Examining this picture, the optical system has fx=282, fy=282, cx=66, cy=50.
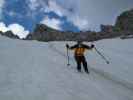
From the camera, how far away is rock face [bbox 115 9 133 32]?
102750 mm

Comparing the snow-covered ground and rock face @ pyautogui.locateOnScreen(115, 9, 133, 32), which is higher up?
rock face @ pyautogui.locateOnScreen(115, 9, 133, 32)

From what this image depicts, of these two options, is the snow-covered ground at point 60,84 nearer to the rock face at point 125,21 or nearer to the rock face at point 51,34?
the rock face at point 51,34

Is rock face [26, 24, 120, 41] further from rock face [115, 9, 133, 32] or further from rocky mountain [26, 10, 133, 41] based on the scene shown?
rock face [115, 9, 133, 32]

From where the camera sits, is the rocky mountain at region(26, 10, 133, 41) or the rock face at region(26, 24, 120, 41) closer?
the rock face at region(26, 24, 120, 41)

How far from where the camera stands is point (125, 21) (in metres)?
108

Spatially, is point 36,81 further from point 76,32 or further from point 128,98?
point 76,32

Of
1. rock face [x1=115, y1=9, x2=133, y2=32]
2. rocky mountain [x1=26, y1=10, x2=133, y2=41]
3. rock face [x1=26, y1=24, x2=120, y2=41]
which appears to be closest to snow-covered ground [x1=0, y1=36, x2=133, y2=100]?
rock face [x1=26, y1=24, x2=120, y2=41]

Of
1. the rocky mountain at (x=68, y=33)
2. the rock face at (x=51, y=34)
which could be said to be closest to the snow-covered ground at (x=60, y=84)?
the rock face at (x=51, y=34)

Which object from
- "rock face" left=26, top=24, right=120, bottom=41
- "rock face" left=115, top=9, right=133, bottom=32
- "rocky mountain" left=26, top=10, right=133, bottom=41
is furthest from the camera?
"rock face" left=115, top=9, right=133, bottom=32

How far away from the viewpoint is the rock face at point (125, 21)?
10275 centimetres

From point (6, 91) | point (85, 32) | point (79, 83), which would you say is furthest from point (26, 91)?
point (85, 32)

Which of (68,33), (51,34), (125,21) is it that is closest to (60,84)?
(68,33)

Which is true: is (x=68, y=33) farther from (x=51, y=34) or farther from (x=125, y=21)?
(x=125, y=21)

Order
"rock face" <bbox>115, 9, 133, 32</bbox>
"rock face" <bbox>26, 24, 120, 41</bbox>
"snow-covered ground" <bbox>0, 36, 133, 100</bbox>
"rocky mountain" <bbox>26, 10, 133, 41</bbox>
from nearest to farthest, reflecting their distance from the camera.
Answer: "snow-covered ground" <bbox>0, 36, 133, 100</bbox> → "rock face" <bbox>26, 24, 120, 41</bbox> → "rocky mountain" <bbox>26, 10, 133, 41</bbox> → "rock face" <bbox>115, 9, 133, 32</bbox>
